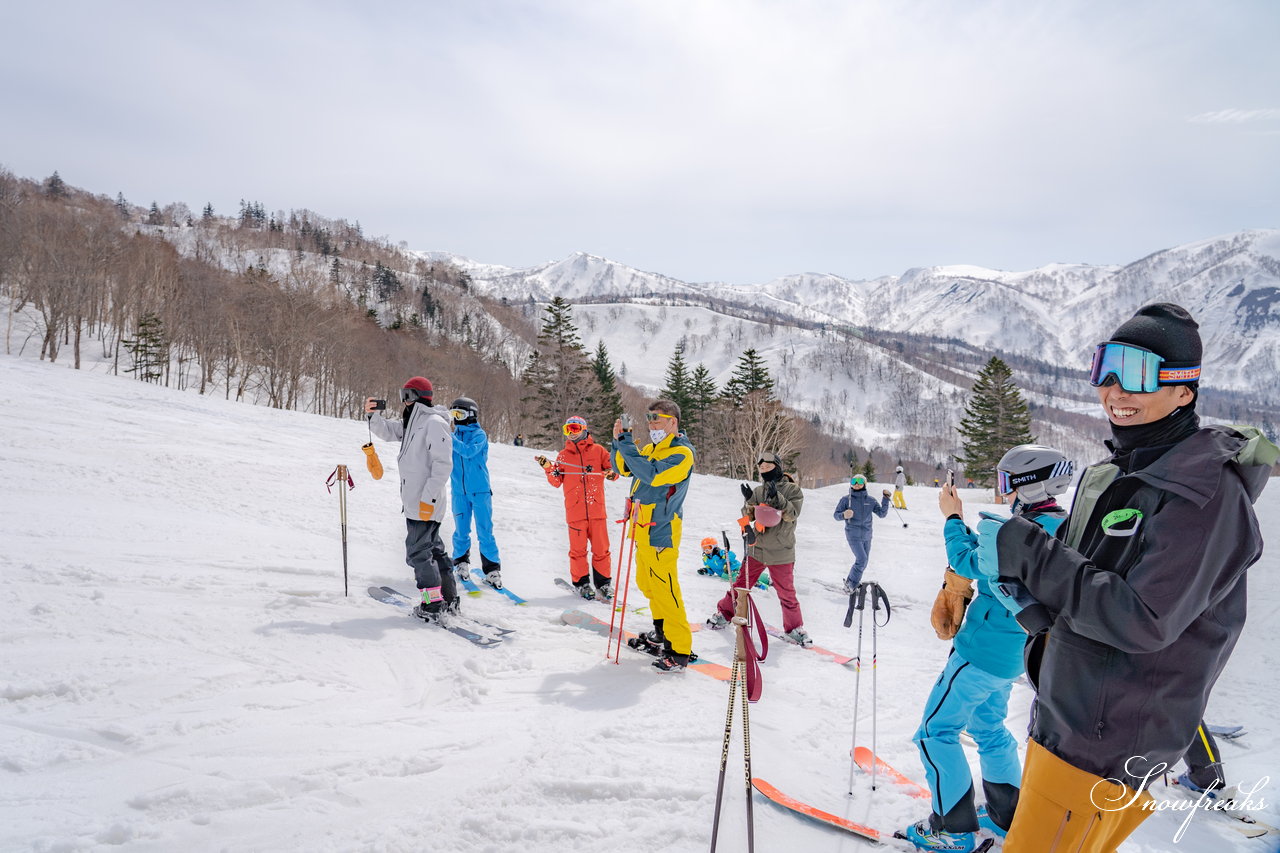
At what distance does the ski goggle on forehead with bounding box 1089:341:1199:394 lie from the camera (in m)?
1.94

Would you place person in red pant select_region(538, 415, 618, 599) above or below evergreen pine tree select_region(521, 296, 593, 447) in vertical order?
below

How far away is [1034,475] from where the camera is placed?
2.77 meters

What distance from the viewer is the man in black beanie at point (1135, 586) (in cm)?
171

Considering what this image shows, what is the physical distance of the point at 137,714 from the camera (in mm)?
3666

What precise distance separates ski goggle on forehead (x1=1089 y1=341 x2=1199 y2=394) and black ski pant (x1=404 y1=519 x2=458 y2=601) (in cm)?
560

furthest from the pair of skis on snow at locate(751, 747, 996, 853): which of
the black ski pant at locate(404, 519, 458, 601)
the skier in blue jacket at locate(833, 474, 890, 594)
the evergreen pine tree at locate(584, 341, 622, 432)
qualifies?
the evergreen pine tree at locate(584, 341, 622, 432)

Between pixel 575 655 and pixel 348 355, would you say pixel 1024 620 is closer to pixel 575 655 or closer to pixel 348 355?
pixel 575 655

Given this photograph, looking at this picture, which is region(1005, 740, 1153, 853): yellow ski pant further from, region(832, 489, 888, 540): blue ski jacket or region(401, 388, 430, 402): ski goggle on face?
region(832, 489, 888, 540): blue ski jacket

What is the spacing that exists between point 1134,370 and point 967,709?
6.82 feet

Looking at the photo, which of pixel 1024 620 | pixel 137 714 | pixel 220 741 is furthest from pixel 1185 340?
pixel 137 714

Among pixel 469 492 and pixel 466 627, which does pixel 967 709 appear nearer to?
pixel 466 627

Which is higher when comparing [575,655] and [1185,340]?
[1185,340]

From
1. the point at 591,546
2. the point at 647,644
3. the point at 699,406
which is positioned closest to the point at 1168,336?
the point at 647,644

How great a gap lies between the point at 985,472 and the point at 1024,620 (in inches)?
1845
